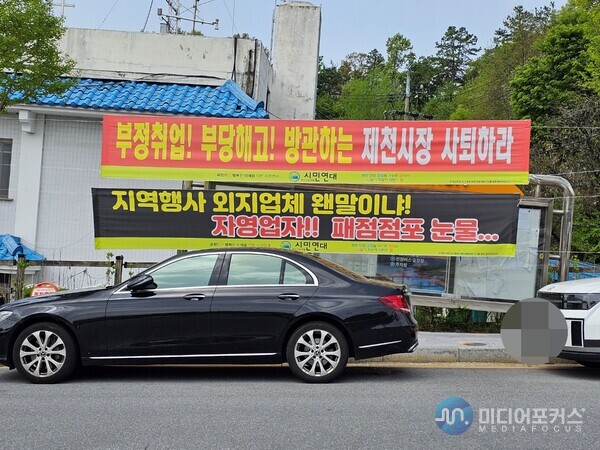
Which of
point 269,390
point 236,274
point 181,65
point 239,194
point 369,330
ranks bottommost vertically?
point 269,390

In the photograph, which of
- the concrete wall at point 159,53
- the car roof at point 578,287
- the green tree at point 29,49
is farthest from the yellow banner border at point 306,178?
the concrete wall at point 159,53

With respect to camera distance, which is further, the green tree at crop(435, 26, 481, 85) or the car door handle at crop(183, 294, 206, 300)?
the green tree at crop(435, 26, 481, 85)

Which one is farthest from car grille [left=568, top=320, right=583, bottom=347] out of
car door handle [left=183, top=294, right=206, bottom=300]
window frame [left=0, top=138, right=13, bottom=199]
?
window frame [left=0, top=138, right=13, bottom=199]

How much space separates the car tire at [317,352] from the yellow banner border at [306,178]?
3598mm

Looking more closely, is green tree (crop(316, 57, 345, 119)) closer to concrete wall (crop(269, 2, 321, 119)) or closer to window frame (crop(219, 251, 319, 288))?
concrete wall (crop(269, 2, 321, 119))

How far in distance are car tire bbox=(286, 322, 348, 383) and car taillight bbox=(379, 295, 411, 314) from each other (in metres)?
0.61

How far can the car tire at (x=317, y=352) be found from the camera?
735cm

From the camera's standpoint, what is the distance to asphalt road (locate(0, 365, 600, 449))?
537 cm

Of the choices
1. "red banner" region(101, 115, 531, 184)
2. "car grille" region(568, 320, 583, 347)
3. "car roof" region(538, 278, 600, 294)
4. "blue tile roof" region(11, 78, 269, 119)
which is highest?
"blue tile roof" region(11, 78, 269, 119)

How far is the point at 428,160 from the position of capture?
34.1 feet

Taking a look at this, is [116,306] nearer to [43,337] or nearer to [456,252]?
[43,337]

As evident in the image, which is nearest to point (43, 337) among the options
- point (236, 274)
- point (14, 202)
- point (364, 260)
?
point (236, 274)

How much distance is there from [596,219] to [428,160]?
58.8ft

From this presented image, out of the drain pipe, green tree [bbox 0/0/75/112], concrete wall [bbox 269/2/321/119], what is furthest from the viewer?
concrete wall [bbox 269/2/321/119]
